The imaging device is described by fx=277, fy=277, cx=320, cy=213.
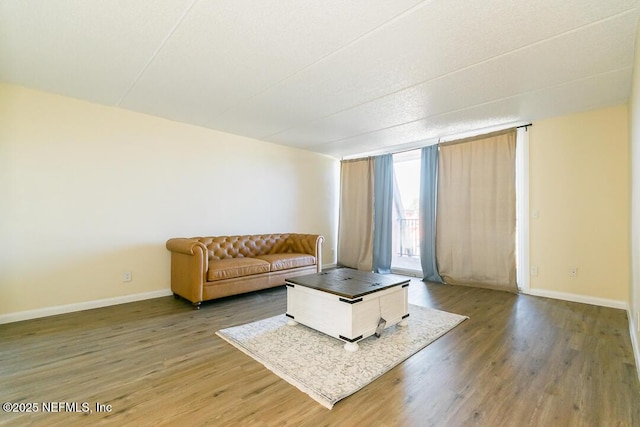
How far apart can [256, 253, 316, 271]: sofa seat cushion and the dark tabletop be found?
111cm

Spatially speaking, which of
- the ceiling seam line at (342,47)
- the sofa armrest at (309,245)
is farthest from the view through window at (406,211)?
the ceiling seam line at (342,47)

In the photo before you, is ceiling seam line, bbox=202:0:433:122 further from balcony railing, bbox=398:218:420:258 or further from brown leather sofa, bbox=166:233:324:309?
balcony railing, bbox=398:218:420:258

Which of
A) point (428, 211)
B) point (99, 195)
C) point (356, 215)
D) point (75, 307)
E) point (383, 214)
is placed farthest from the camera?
point (356, 215)

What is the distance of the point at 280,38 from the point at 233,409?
2.53m

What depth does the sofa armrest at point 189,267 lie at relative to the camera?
3.30 m

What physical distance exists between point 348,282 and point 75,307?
3.17 meters

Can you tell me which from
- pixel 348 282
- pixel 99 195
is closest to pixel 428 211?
pixel 348 282

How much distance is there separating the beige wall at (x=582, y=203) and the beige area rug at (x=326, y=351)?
1.87m

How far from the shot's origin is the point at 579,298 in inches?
141

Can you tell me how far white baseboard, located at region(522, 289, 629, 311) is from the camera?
3328 mm

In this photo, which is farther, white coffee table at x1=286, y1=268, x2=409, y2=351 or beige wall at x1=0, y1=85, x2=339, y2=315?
beige wall at x1=0, y1=85, x2=339, y2=315

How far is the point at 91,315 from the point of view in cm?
307

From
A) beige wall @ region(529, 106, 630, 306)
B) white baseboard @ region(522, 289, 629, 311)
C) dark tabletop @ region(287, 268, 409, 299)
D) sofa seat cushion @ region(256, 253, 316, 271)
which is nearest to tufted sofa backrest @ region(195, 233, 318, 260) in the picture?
sofa seat cushion @ region(256, 253, 316, 271)

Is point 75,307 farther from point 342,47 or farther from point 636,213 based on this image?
point 636,213
